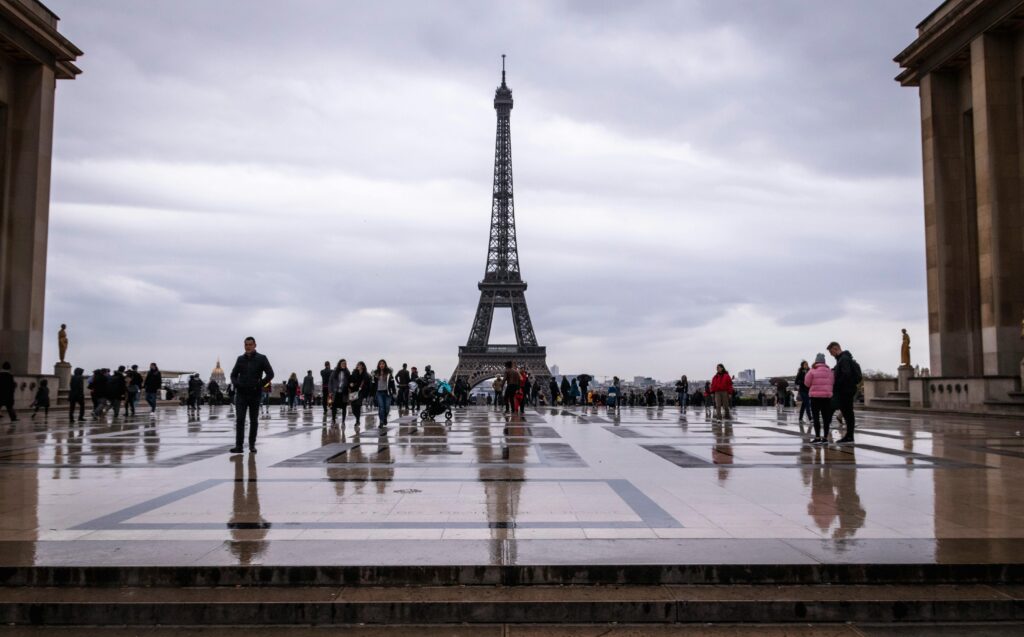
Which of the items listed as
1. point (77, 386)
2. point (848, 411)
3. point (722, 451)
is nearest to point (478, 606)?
point (722, 451)

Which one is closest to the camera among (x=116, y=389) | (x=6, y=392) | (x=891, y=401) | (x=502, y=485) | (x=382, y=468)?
(x=502, y=485)

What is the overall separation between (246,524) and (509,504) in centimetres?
243

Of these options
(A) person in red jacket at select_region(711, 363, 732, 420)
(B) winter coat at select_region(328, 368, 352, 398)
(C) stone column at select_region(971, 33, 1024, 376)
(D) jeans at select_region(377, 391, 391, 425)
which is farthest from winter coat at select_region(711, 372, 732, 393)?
(C) stone column at select_region(971, 33, 1024, 376)

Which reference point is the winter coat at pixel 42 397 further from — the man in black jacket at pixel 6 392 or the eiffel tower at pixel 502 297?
the eiffel tower at pixel 502 297

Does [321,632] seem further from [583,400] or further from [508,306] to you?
[508,306]

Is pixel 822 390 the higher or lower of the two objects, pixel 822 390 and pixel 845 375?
the lower

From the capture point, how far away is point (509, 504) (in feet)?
26.3

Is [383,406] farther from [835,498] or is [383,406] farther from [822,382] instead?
[835,498]

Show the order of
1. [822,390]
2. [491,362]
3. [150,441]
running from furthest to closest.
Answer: [491,362]
[150,441]
[822,390]

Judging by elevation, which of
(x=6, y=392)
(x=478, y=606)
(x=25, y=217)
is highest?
(x=25, y=217)

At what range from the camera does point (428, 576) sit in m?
5.49

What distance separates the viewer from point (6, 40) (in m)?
32.4

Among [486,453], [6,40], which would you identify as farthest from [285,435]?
[6,40]

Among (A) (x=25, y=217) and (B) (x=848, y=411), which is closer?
(B) (x=848, y=411)
